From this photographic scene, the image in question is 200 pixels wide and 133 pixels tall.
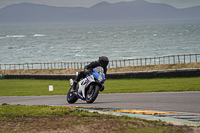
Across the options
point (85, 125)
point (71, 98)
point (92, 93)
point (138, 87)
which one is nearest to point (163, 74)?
point (138, 87)

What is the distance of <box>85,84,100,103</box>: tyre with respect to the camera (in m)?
12.5

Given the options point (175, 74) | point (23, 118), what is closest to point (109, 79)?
point (175, 74)

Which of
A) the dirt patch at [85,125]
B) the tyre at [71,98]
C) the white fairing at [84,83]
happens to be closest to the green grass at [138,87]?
the tyre at [71,98]

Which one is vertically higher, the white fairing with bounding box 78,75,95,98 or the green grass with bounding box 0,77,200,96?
the white fairing with bounding box 78,75,95,98

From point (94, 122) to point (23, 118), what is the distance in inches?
84.6

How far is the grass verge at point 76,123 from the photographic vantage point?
757 centimetres

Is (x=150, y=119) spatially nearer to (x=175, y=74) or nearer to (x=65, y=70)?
(x=175, y=74)

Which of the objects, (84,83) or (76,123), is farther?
(84,83)

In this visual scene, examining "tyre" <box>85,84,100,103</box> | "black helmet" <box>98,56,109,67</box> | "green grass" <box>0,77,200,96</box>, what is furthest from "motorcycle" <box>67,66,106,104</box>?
"green grass" <box>0,77,200,96</box>

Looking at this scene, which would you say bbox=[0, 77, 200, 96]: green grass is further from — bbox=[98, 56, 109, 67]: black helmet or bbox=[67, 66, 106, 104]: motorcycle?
A: bbox=[98, 56, 109, 67]: black helmet

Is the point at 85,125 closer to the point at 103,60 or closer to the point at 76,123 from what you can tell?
the point at 76,123

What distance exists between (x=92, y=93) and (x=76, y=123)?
4521mm

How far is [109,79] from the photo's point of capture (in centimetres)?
3441

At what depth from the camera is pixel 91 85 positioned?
12578 mm
